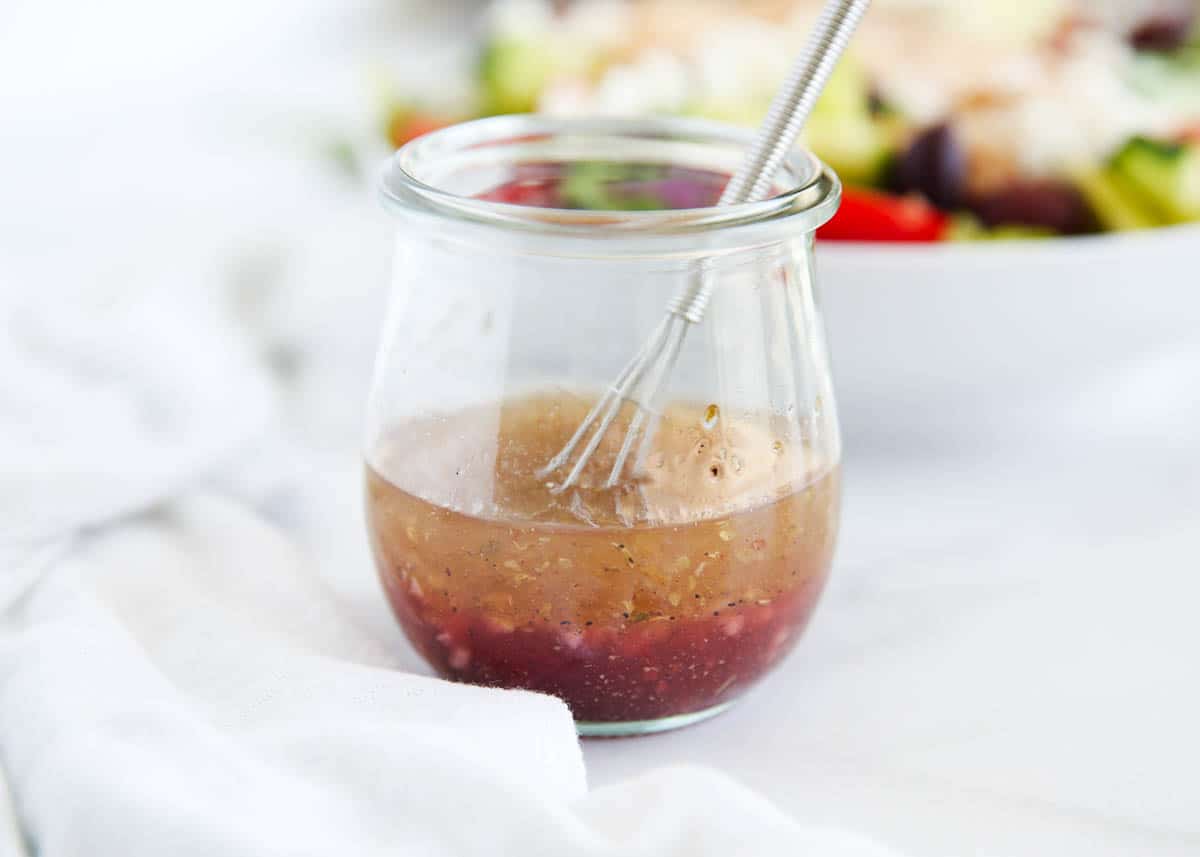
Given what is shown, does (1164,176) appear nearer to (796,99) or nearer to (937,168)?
(937,168)

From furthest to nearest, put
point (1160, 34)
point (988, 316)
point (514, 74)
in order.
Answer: point (1160, 34)
point (514, 74)
point (988, 316)

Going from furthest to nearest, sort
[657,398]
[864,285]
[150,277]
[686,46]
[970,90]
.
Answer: [686,46], [970,90], [150,277], [864,285], [657,398]

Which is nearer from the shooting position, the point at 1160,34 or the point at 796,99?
the point at 796,99

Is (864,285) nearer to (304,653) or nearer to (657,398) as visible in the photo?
(657,398)

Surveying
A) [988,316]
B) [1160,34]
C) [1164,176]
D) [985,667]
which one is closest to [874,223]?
[988,316]

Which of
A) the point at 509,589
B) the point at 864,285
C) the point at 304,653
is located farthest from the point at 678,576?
the point at 864,285

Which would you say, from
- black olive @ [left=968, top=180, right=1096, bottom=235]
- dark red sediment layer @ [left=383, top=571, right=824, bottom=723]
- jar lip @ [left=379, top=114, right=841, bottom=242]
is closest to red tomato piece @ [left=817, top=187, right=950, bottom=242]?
black olive @ [left=968, top=180, right=1096, bottom=235]
